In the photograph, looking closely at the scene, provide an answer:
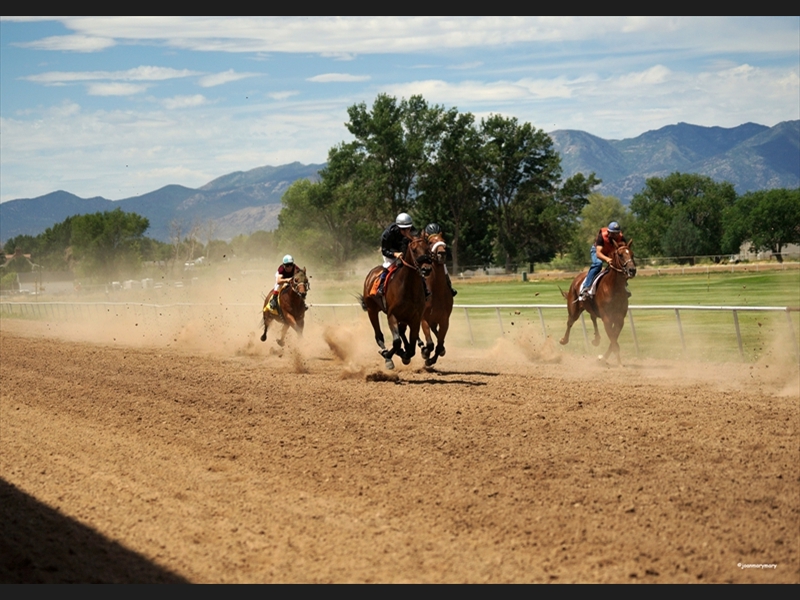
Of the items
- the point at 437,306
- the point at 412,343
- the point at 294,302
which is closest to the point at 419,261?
the point at 412,343

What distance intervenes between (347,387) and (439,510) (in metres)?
6.11

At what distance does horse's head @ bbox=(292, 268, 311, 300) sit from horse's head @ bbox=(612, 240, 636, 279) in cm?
684

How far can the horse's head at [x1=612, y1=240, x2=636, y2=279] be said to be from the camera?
47.1 ft

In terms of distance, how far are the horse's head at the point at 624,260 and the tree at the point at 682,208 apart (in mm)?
73535

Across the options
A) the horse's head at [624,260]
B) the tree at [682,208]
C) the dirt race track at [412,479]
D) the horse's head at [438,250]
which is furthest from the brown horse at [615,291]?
the tree at [682,208]

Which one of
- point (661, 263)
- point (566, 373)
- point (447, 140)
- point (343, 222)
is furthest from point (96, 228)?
point (566, 373)

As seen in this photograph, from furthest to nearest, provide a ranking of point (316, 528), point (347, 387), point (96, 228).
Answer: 1. point (96, 228)
2. point (347, 387)
3. point (316, 528)

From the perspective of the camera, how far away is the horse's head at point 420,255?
12.9 meters

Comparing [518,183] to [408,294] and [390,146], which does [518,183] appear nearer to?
[390,146]

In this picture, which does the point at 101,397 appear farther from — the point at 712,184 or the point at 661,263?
the point at 712,184

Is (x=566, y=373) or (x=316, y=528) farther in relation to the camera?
(x=566, y=373)

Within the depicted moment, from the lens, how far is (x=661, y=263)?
61.0 m

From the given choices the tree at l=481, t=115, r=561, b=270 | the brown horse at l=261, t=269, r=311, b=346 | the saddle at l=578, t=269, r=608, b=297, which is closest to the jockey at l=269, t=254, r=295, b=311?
the brown horse at l=261, t=269, r=311, b=346

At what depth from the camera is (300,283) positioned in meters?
19.2
